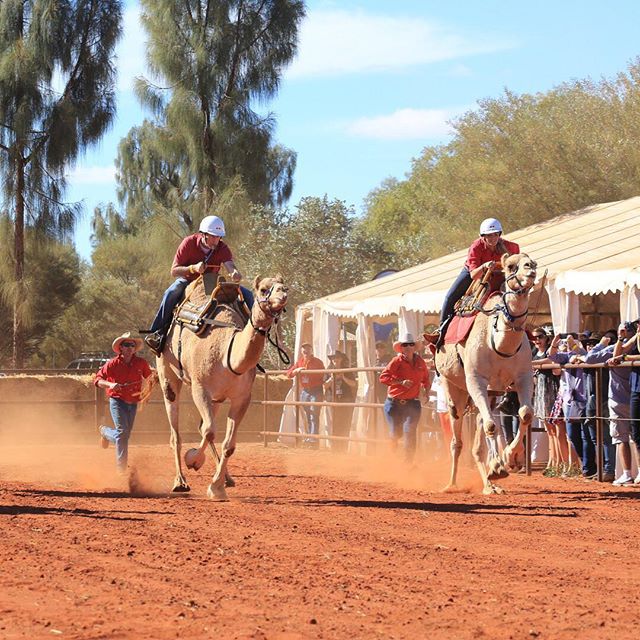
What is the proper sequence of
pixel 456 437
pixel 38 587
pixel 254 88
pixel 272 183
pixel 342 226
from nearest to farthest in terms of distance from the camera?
pixel 38 587, pixel 456 437, pixel 254 88, pixel 272 183, pixel 342 226

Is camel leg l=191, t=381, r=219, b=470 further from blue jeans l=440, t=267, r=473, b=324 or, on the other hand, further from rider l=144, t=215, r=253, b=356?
blue jeans l=440, t=267, r=473, b=324

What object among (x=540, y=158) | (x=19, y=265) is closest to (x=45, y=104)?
(x=19, y=265)

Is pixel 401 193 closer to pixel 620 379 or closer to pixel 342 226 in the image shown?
pixel 342 226

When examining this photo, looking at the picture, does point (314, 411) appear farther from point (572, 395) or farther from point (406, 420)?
point (572, 395)

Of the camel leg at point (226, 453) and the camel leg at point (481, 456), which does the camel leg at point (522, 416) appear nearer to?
the camel leg at point (481, 456)

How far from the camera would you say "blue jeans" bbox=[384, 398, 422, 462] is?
18203 millimetres

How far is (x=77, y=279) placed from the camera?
4475 cm

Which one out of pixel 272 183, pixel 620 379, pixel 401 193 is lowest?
pixel 620 379

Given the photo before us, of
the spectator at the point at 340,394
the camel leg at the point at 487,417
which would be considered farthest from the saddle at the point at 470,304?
the spectator at the point at 340,394

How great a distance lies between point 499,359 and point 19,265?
94.7ft

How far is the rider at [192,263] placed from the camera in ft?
47.2

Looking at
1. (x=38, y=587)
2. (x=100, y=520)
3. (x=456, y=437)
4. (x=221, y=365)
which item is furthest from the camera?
(x=456, y=437)

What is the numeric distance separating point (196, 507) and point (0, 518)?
200cm

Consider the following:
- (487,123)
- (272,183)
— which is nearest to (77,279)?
(272,183)
